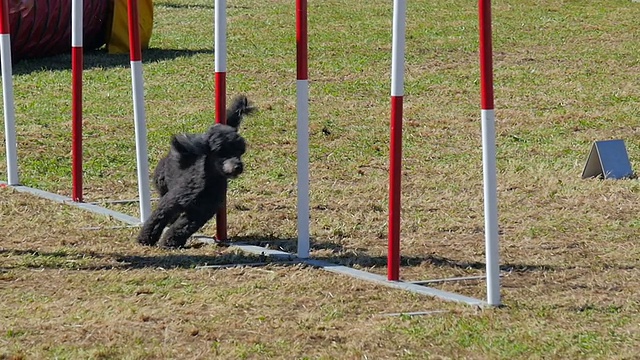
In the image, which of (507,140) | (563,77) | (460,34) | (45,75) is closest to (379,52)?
(460,34)

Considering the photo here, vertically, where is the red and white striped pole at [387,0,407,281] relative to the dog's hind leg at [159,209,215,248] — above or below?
above

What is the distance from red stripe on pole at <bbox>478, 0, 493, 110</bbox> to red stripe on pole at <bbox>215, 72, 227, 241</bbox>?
1.94 meters

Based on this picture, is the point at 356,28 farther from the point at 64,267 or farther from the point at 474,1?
the point at 64,267

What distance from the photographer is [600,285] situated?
589 centimetres

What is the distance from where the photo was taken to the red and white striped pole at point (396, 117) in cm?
566

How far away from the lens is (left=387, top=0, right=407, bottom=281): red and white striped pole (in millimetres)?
5664

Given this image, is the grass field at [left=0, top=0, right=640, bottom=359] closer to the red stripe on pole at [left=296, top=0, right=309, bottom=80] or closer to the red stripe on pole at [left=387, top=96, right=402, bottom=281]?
the red stripe on pole at [left=387, top=96, right=402, bottom=281]

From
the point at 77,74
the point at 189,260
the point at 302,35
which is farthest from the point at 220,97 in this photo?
the point at 77,74

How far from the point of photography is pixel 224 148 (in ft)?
21.3

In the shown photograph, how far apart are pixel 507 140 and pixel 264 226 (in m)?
3.91

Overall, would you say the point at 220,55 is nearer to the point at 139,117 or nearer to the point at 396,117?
the point at 139,117

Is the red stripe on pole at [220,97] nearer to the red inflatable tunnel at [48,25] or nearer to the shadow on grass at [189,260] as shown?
the shadow on grass at [189,260]

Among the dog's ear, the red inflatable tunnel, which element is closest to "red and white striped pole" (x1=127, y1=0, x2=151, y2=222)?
the dog's ear

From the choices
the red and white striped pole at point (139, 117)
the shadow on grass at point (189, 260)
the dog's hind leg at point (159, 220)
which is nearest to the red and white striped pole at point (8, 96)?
the red and white striped pole at point (139, 117)
